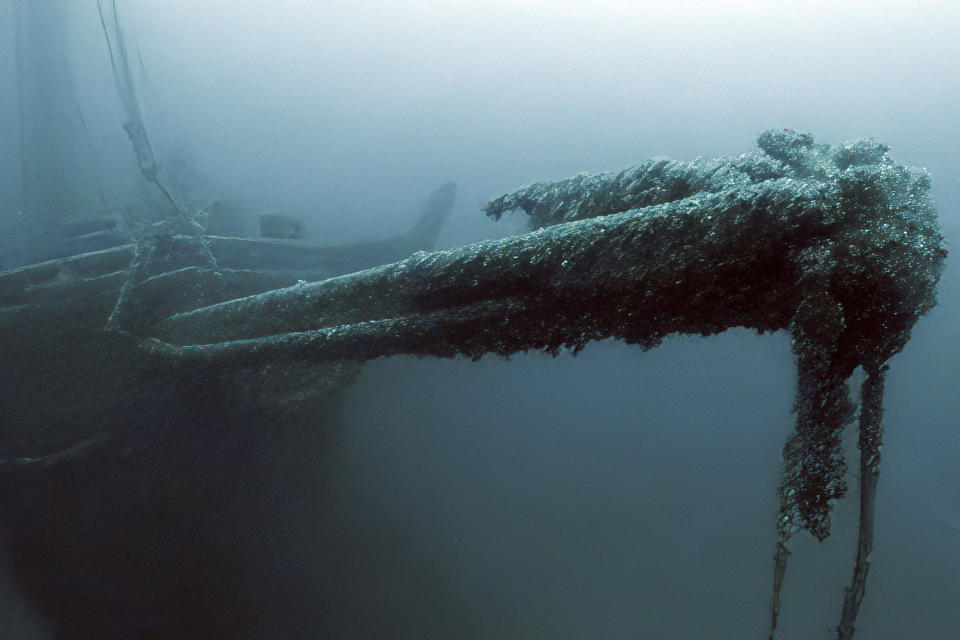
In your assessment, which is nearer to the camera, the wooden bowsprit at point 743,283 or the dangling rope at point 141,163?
the wooden bowsprit at point 743,283

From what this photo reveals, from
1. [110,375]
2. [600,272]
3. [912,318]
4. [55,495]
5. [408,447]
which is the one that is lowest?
[55,495]

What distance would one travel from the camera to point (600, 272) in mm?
821

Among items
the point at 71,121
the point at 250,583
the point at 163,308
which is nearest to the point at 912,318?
the point at 250,583

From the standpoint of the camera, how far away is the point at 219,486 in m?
1.07

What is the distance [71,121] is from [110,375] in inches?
78.3

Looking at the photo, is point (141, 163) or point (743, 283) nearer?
point (743, 283)

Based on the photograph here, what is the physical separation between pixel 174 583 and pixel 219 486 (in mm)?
216

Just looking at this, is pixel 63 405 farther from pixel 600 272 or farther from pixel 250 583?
pixel 600 272

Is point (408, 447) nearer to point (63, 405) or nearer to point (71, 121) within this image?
point (63, 405)

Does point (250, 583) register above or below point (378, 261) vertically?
below

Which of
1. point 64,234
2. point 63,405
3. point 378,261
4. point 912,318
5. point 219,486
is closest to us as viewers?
point 912,318

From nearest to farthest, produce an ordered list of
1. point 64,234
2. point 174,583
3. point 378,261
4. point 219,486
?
1. point 174,583
2. point 219,486
3. point 378,261
4. point 64,234

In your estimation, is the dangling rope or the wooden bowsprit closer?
the wooden bowsprit

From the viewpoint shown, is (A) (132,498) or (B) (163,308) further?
(B) (163,308)
